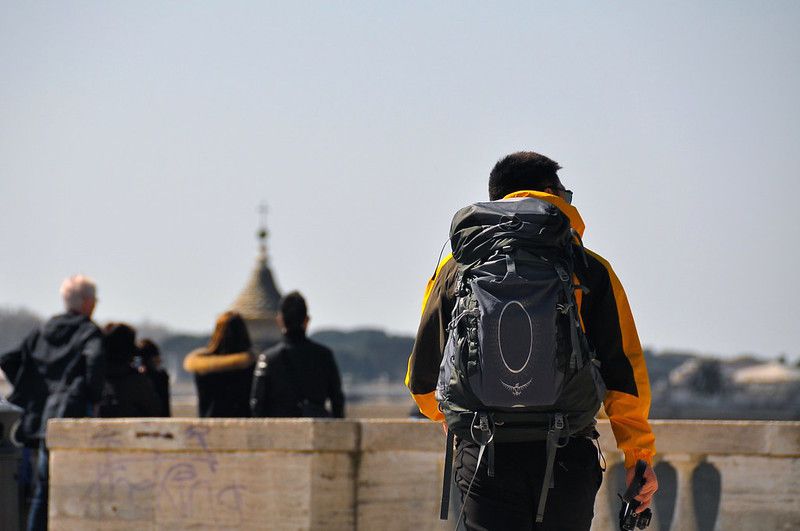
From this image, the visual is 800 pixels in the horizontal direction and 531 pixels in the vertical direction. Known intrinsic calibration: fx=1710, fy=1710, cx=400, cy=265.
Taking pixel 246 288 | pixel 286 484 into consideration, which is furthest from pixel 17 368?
pixel 246 288

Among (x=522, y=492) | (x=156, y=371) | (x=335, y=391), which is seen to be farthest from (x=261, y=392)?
(x=522, y=492)

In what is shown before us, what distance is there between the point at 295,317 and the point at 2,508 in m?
1.84

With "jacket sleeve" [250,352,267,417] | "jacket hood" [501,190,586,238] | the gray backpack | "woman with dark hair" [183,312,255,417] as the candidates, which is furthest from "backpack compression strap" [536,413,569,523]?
"woman with dark hair" [183,312,255,417]

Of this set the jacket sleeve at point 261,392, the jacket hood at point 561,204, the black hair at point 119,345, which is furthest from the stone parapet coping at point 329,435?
the jacket hood at point 561,204

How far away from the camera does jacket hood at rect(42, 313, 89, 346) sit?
29.7 ft

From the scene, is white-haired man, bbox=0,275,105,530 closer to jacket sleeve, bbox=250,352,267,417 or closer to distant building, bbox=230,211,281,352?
jacket sleeve, bbox=250,352,267,417

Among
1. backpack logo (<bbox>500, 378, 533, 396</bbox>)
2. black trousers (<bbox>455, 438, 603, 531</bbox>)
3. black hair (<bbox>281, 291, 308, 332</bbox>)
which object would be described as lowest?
black hair (<bbox>281, 291, 308, 332</bbox>)

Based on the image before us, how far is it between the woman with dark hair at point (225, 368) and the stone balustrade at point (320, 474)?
1386mm

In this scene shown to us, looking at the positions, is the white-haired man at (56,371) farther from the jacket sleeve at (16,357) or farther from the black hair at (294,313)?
the black hair at (294,313)

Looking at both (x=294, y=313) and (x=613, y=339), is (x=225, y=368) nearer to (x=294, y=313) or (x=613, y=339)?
(x=294, y=313)

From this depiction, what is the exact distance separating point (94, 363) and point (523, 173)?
15.2ft

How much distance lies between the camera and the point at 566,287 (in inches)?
168

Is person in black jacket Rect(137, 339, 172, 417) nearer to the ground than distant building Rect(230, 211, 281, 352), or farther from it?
farther from it

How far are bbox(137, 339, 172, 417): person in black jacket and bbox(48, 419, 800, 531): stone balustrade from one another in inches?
71.3
